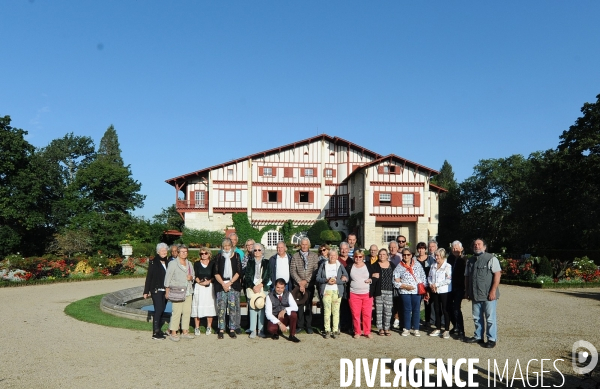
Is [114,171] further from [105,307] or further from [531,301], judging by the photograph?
[531,301]

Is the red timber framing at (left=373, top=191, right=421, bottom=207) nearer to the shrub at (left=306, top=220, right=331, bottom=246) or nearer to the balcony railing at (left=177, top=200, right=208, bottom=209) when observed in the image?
the shrub at (left=306, top=220, right=331, bottom=246)

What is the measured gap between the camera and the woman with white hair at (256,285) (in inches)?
360

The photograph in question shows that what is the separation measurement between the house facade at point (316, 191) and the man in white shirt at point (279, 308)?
3045 cm

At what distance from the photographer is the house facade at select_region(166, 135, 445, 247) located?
39.4 meters

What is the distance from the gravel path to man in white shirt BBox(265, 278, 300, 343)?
344mm

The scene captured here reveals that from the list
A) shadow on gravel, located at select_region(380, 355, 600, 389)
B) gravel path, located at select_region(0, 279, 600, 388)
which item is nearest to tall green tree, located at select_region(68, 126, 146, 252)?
gravel path, located at select_region(0, 279, 600, 388)

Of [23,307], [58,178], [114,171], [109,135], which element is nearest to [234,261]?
[23,307]

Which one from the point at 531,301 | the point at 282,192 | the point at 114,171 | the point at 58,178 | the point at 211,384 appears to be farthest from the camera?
the point at 58,178

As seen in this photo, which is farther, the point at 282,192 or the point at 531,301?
the point at 282,192

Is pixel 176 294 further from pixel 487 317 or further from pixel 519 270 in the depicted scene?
pixel 519 270

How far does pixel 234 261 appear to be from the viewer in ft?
30.5

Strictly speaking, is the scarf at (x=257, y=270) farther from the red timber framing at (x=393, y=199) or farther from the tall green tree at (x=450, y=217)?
the tall green tree at (x=450, y=217)

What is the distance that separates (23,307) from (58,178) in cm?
5202

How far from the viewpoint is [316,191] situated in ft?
141
